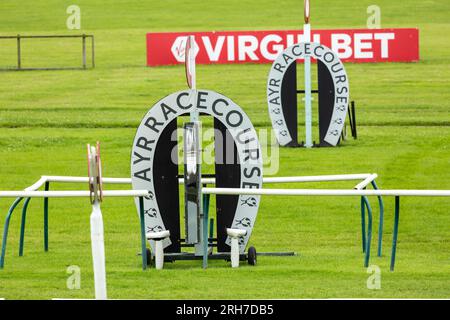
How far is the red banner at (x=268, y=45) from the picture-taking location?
1531 inches

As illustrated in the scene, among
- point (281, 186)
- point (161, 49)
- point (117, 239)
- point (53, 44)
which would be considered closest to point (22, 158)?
point (281, 186)

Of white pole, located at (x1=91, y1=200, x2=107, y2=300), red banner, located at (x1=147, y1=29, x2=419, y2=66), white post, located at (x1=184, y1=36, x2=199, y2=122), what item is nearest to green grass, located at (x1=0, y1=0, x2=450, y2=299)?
red banner, located at (x1=147, y1=29, x2=419, y2=66)

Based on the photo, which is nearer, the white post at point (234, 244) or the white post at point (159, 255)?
the white post at point (159, 255)

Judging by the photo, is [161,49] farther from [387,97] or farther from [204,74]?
[387,97]

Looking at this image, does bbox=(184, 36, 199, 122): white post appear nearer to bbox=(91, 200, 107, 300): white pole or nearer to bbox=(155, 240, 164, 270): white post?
bbox=(155, 240, 164, 270): white post

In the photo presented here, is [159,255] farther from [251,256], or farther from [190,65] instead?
[190,65]

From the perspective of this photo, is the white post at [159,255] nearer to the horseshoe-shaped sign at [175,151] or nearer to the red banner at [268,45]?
the horseshoe-shaped sign at [175,151]

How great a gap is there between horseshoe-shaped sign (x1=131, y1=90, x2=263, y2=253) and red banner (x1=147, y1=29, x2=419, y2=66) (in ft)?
81.1

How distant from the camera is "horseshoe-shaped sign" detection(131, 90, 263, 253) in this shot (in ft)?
45.0

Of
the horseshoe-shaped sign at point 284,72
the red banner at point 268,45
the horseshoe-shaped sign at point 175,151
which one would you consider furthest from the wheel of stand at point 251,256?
the red banner at point 268,45

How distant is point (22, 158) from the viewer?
78.3 ft

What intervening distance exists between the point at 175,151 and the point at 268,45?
26.3 metres

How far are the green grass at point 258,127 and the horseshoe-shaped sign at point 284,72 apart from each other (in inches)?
21.9
